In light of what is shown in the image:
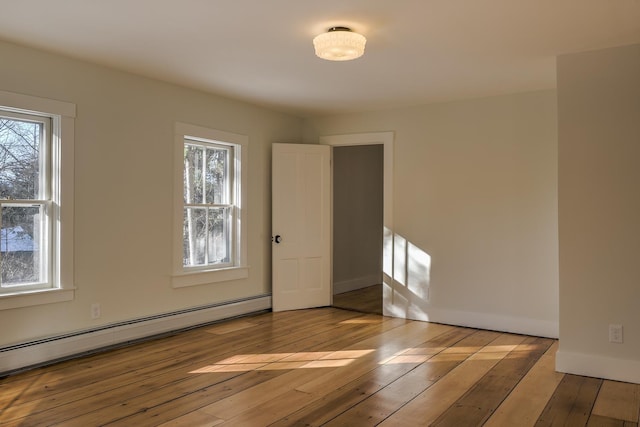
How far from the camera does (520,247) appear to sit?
5105mm

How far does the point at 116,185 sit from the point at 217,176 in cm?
136

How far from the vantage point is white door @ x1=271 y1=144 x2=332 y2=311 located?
615 cm

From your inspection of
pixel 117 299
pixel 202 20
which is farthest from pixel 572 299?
pixel 117 299

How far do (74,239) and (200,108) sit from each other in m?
1.89

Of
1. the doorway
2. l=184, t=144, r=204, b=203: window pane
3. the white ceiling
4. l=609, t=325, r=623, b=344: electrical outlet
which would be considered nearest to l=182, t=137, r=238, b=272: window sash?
l=184, t=144, r=204, b=203: window pane

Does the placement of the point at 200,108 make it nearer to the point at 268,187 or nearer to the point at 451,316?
the point at 268,187

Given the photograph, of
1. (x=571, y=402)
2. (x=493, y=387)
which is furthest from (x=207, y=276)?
(x=571, y=402)

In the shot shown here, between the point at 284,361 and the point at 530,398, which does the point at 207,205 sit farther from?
the point at 530,398

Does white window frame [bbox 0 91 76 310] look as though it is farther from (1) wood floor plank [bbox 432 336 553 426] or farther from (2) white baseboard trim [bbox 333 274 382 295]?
(2) white baseboard trim [bbox 333 274 382 295]

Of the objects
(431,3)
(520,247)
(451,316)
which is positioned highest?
(431,3)

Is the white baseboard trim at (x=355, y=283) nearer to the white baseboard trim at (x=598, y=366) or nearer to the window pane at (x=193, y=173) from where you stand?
the window pane at (x=193, y=173)

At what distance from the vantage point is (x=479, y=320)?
17.5ft

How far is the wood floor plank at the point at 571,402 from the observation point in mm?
2953

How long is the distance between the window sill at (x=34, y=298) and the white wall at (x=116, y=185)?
5 centimetres
